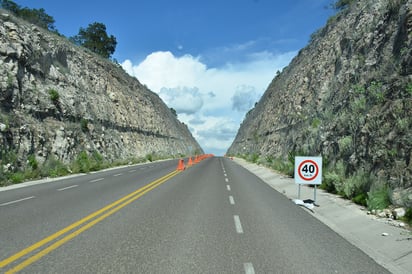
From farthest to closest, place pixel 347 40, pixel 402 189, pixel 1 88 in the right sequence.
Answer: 1. pixel 347 40
2. pixel 1 88
3. pixel 402 189

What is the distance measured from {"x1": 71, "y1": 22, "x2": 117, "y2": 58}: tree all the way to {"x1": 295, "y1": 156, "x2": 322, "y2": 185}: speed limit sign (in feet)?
229

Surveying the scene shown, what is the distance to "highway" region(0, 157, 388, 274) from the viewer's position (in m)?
4.97

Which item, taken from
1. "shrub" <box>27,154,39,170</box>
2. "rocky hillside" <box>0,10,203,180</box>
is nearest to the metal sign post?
"rocky hillside" <box>0,10,203,180</box>

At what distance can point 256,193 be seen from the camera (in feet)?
44.3

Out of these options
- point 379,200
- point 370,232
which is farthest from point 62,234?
point 379,200

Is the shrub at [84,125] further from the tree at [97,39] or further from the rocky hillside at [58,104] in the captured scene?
the tree at [97,39]

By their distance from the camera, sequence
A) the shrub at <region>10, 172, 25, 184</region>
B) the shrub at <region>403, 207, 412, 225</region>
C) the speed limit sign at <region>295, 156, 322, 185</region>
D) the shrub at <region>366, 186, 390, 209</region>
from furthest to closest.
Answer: the shrub at <region>10, 172, 25, 184</region> < the speed limit sign at <region>295, 156, 322, 185</region> < the shrub at <region>366, 186, 390, 209</region> < the shrub at <region>403, 207, 412, 225</region>

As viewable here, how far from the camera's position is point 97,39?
7456 cm

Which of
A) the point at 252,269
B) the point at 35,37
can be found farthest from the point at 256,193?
the point at 35,37

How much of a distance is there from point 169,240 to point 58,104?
31095 mm

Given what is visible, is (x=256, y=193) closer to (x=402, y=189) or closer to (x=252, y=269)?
(x=402, y=189)

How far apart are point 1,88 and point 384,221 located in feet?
83.5

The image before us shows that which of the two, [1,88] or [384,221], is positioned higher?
[1,88]

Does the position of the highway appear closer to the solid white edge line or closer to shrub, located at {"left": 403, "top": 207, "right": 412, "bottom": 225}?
the solid white edge line
